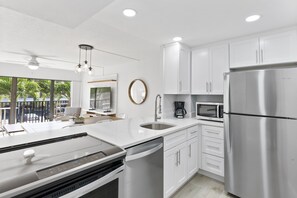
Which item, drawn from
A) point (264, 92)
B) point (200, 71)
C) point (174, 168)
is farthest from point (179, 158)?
point (200, 71)

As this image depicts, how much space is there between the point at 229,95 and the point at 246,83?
0.24 m

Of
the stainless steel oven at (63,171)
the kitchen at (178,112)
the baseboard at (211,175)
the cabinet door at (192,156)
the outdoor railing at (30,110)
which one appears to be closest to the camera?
the stainless steel oven at (63,171)

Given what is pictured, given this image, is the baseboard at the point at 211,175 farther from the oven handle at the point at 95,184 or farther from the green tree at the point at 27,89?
the green tree at the point at 27,89

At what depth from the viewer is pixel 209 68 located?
2529mm

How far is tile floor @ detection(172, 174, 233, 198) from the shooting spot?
Answer: 1.92 meters

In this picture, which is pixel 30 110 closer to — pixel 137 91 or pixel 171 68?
pixel 137 91

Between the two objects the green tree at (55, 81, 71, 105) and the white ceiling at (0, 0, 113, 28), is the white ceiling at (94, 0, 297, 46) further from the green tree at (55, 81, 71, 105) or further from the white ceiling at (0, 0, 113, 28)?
the green tree at (55, 81, 71, 105)

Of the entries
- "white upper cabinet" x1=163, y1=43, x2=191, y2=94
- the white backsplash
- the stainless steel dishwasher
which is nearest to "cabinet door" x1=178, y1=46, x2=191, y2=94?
"white upper cabinet" x1=163, y1=43, x2=191, y2=94

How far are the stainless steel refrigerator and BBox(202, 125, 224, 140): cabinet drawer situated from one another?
245 mm

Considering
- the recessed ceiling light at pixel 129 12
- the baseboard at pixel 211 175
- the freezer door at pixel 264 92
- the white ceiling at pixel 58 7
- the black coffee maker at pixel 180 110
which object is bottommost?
the baseboard at pixel 211 175

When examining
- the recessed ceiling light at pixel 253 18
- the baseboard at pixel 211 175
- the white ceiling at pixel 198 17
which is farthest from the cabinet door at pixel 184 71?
the baseboard at pixel 211 175

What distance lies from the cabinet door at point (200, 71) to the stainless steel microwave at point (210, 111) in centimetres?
26

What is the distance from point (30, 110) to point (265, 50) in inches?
283

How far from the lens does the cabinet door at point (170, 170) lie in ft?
5.39
